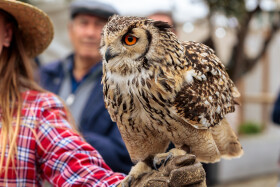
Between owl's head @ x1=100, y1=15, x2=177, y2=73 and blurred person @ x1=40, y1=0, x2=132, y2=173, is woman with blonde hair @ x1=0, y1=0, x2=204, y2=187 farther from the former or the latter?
blurred person @ x1=40, y1=0, x2=132, y2=173

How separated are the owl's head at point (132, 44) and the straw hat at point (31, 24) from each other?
0.54 meters

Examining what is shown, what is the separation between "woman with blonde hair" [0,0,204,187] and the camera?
143 centimetres

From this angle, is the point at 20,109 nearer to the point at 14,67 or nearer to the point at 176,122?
the point at 14,67

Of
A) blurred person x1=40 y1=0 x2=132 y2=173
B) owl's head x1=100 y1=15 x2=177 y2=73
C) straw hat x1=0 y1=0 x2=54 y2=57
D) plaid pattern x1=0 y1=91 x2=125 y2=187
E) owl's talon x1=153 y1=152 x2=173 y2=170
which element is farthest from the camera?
blurred person x1=40 y1=0 x2=132 y2=173

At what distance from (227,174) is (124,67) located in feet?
17.5

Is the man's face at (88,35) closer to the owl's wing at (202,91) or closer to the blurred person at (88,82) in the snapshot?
the blurred person at (88,82)

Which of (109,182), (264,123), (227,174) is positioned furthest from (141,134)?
(264,123)

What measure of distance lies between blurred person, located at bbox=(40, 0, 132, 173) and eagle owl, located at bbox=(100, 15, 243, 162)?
3.00ft

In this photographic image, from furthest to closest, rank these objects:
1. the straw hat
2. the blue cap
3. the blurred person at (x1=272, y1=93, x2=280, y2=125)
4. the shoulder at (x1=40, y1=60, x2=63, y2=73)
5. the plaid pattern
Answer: the blurred person at (x1=272, y1=93, x2=280, y2=125) < the shoulder at (x1=40, y1=60, x2=63, y2=73) < the blue cap < the straw hat < the plaid pattern

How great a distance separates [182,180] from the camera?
1.16 m

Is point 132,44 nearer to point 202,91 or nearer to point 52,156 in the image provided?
point 202,91

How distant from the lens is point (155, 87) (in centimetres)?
117

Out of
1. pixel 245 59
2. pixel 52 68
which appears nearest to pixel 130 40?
pixel 52 68

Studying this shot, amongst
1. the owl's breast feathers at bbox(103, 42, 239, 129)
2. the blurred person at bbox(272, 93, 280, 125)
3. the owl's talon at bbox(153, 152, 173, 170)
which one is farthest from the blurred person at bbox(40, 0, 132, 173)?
the blurred person at bbox(272, 93, 280, 125)
